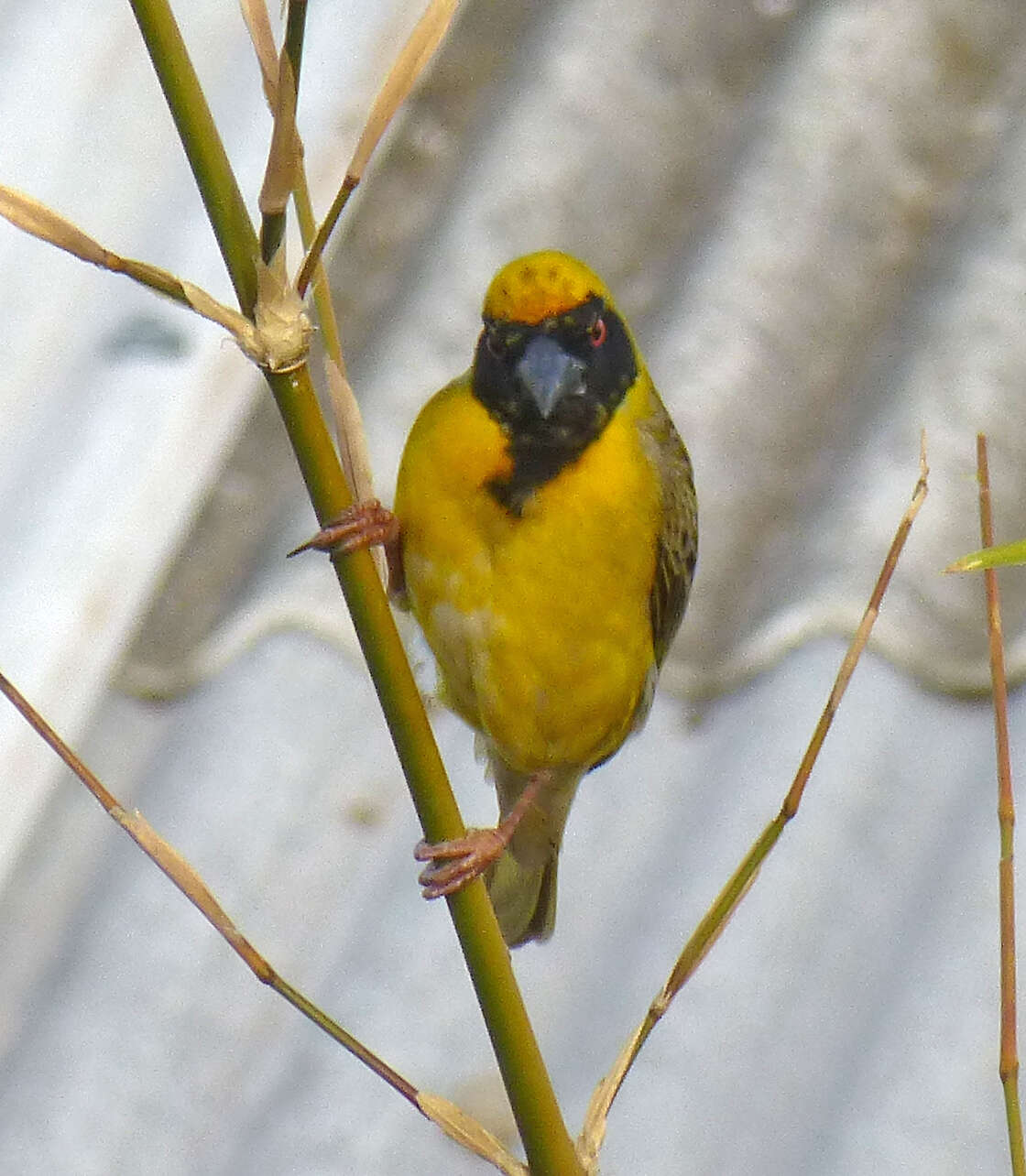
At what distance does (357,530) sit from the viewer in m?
0.86

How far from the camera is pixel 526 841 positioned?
5.20 ft

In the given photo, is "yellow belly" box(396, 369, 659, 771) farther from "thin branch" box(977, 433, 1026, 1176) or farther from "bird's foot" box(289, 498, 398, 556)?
"thin branch" box(977, 433, 1026, 1176)

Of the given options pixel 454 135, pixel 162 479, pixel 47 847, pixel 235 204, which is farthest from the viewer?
pixel 454 135

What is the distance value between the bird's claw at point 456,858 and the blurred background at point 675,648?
0.48 feet

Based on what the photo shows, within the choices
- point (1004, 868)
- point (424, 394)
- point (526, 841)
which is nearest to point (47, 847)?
point (526, 841)

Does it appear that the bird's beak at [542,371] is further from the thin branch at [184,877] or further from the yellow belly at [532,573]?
the thin branch at [184,877]

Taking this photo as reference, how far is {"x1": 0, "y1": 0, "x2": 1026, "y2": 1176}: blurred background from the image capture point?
1.39 m

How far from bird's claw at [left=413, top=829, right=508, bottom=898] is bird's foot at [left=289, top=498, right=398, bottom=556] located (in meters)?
0.13

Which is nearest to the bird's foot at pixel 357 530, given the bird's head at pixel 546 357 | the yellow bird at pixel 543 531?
the yellow bird at pixel 543 531

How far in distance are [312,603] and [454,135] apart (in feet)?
1.66

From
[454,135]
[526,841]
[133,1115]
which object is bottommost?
[133,1115]

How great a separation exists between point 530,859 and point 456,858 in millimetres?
574

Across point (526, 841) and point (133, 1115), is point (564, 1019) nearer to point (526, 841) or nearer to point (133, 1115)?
point (526, 841)

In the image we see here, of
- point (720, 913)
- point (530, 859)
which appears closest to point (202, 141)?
point (720, 913)
